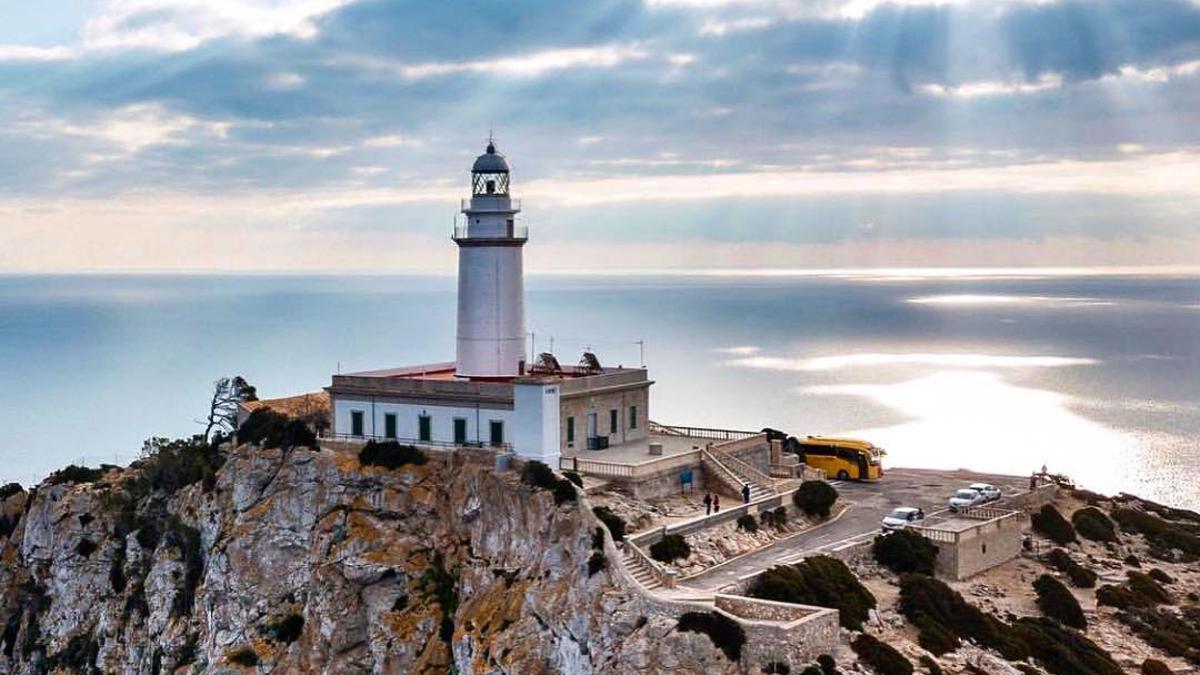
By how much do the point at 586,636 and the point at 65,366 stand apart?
577 ft

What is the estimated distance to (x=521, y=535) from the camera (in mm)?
36844

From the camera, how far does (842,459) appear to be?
49812mm

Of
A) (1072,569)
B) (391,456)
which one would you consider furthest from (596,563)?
(1072,569)

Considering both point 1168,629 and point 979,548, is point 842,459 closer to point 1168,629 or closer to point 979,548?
point 979,548

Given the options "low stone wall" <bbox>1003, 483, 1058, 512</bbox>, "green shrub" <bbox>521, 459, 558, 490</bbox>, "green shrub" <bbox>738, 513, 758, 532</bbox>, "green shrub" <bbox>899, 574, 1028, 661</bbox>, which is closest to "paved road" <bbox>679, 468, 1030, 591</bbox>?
"low stone wall" <bbox>1003, 483, 1058, 512</bbox>

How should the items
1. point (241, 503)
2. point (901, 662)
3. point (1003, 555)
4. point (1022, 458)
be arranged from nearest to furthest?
point (901, 662) < point (1003, 555) < point (241, 503) < point (1022, 458)

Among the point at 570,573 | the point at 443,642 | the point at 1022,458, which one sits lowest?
the point at 1022,458

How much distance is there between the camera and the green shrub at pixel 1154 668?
3259 cm

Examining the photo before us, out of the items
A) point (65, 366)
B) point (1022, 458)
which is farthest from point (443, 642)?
point (65, 366)

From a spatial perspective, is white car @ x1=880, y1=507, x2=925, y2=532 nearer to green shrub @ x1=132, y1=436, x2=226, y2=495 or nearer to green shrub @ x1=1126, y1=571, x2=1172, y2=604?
green shrub @ x1=1126, y1=571, x2=1172, y2=604

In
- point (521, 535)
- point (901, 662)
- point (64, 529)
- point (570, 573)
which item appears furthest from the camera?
point (64, 529)

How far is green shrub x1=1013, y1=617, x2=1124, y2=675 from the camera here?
32.2 metres

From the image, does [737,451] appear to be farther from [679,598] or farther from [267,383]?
[267,383]

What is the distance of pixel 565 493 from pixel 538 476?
6.24 feet
